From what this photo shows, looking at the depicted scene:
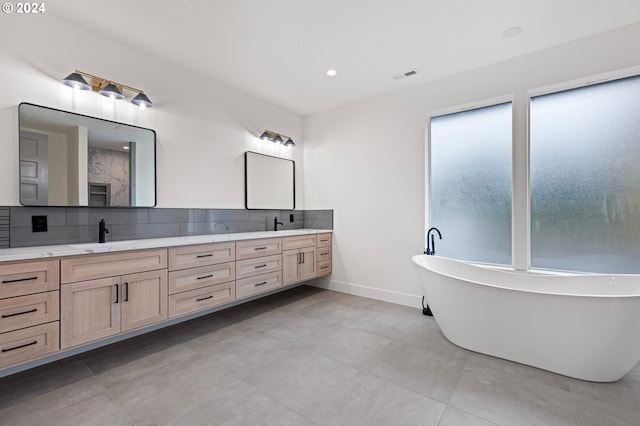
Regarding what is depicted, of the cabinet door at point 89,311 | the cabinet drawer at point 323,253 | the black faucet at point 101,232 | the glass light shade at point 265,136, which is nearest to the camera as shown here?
the cabinet door at point 89,311

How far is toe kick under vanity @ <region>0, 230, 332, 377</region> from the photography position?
176cm

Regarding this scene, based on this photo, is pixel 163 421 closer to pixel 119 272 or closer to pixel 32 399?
pixel 32 399

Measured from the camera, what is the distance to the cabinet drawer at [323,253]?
13.6 feet

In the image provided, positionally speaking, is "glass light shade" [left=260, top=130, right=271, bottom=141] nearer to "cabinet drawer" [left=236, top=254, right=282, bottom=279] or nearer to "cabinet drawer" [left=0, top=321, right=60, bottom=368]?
"cabinet drawer" [left=236, top=254, right=282, bottom=279]

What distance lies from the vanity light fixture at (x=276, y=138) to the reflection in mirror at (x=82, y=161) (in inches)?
59.3

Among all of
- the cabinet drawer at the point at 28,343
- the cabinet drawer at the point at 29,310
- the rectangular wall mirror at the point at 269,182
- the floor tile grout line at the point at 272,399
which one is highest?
the rectangular wall mirror at the point at 269,182

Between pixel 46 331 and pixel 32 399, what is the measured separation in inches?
16.7

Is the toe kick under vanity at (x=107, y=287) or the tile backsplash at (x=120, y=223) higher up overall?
the tile backsplash at (x=120, y=223)

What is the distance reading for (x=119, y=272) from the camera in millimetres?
2178

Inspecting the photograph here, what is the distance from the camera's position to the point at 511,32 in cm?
249

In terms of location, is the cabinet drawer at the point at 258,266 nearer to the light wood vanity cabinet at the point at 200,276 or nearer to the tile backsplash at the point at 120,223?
the light wood vanity cabinet at the point at 200,276

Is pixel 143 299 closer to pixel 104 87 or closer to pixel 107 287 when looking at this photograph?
pixel 107 287

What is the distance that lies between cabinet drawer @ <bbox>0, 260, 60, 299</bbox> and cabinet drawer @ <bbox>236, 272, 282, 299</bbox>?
4.88 feet

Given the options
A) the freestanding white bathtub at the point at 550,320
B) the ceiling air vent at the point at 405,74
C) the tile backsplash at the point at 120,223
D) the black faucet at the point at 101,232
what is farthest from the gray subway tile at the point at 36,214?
the ceiling air vent at the point at 405,74
